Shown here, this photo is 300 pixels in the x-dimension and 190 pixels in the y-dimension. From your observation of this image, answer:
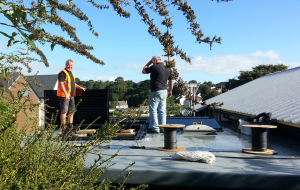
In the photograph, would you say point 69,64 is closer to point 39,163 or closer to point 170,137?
point 170,137

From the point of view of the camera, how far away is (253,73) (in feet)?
165

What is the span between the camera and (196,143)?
4.67m

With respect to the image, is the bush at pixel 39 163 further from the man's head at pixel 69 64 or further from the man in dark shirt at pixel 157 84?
the man's head at pixel 69 64

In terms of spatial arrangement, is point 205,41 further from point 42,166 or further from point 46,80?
point 46,80

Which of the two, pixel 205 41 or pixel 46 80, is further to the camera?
pixel 46 80

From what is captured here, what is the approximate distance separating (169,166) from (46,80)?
126 feet

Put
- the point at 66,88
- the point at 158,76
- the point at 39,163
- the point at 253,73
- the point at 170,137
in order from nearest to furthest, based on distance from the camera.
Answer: the point at 39,163, the point at 170,137, the point at 158,76, the point at 66,88, the point at 253,73

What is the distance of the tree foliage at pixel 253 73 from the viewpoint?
50188mm

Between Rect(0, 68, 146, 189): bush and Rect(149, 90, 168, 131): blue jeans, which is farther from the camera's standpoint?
Rect(149, 90, 168, 131): blue jeans

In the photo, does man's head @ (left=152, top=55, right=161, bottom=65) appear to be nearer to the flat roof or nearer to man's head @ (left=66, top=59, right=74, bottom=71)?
man's head @ (left=66, top=59, right=74, bottom=71)

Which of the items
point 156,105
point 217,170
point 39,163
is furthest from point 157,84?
point 39,163

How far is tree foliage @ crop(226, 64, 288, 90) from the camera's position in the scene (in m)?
50.2

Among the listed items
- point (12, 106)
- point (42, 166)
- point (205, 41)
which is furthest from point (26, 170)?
point (205, 41)

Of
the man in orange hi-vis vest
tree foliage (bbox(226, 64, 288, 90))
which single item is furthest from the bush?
tree foliage (bbox(226, 64, 288, 90))
